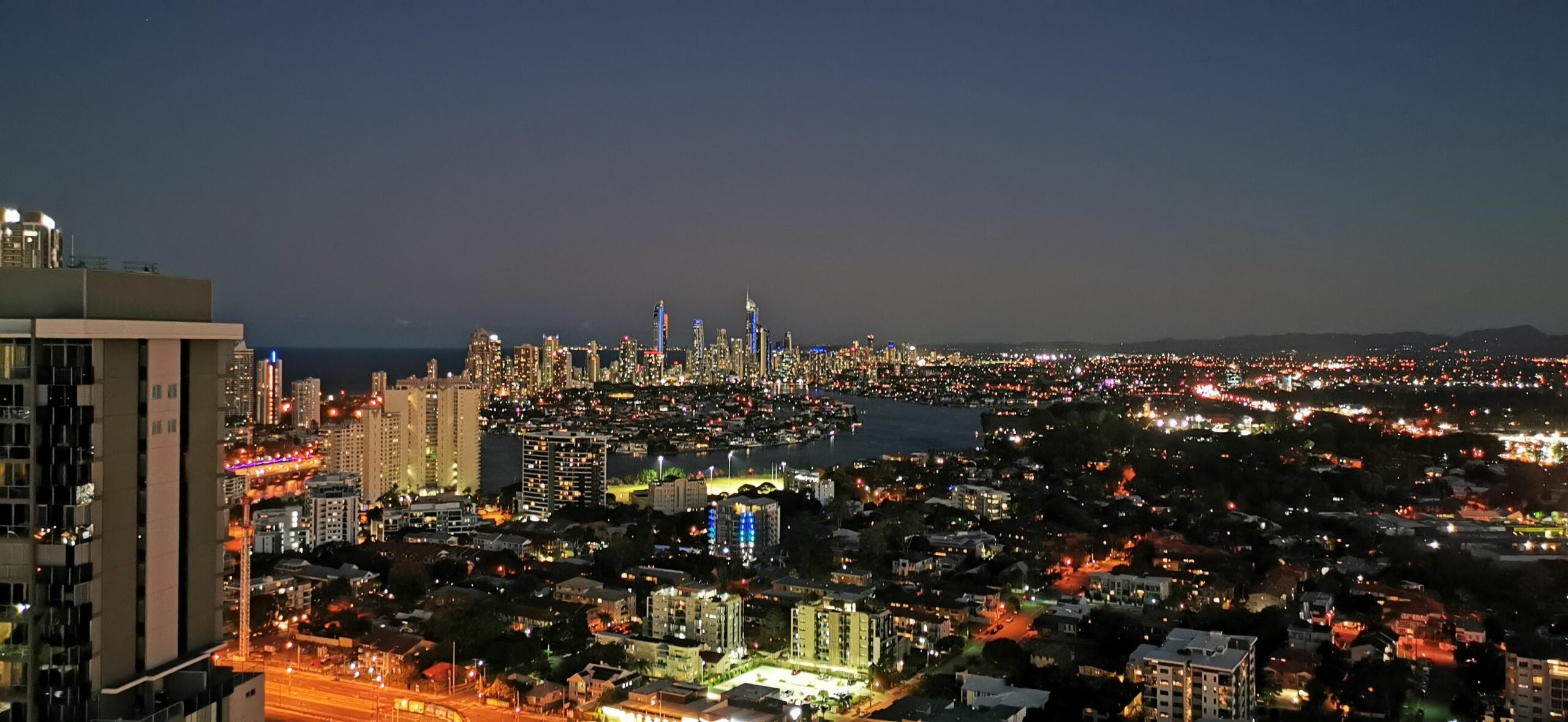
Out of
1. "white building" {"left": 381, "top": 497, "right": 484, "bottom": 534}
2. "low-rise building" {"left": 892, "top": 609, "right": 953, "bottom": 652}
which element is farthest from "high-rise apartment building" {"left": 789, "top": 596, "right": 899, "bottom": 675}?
"white building" {"left": 381, "top": 497, "right": 484, "bottom": 534}

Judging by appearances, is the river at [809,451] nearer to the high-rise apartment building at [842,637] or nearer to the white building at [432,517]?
the white building at [432,517]

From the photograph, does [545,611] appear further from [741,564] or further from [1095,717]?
[1095,717]

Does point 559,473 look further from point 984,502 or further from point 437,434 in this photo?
point 984,502

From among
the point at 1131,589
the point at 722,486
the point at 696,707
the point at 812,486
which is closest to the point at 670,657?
the point at 696,707

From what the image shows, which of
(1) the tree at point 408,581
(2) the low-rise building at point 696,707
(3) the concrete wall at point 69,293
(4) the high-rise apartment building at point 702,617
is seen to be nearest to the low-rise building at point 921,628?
(4) the high-rise apartment building at point 702,617

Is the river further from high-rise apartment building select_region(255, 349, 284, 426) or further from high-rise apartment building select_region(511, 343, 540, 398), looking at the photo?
high-rise apartment building select_region(511, 343, 540, 398)
